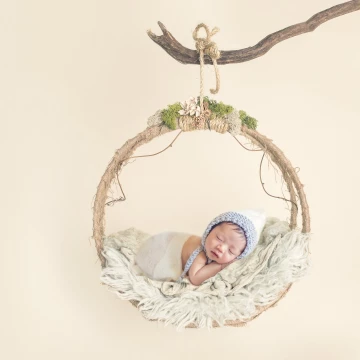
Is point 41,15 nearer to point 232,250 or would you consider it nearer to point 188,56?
point 188,56

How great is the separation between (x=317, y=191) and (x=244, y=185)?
0.86 feet

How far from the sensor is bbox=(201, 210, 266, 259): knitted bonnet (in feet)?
5.13

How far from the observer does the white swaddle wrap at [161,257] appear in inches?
62.8

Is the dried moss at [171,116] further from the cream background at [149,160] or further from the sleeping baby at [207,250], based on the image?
the cream background at [149,160]

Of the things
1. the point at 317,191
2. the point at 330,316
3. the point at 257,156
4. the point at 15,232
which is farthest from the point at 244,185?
the point at 15,232

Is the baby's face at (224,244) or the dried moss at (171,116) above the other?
the dried moss at (171,116)

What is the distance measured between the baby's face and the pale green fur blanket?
2.2 inches

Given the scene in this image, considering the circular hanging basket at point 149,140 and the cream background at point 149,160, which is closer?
the circular hanging basket at point 149,140

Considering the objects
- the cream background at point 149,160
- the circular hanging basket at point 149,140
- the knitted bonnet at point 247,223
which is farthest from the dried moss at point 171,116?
the cream background at point 149,160

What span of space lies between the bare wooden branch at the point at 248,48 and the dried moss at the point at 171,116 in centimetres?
16

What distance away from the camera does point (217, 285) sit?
1543mm

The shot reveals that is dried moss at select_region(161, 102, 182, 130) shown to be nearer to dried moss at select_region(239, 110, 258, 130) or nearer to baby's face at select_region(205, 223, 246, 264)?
dried moss at select_region(239, 110, 258, 130)

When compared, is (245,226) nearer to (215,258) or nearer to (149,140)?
(215,258)

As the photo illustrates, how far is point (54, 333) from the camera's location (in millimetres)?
1845
